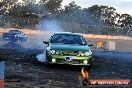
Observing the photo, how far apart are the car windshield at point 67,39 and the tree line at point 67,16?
Result: 44.2 m

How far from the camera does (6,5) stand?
95000 millimetres

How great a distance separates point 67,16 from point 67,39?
75.2m

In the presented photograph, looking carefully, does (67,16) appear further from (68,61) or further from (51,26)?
(68,61)

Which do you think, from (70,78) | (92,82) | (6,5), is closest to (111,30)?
(6,5)

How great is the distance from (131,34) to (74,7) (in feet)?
152

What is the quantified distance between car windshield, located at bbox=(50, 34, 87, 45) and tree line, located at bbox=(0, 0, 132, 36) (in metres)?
44.2

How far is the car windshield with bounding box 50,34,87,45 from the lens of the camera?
650 inches

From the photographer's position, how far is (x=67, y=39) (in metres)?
16.8

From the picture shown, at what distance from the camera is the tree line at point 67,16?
65506 millimetres

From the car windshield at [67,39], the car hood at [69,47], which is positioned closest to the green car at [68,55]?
the car hood at [69,47]

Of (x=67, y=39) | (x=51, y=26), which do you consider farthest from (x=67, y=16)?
(x=67, y=39)

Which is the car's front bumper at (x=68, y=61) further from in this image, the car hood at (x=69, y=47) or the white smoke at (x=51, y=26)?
the white smoke at (x=51, y=26)

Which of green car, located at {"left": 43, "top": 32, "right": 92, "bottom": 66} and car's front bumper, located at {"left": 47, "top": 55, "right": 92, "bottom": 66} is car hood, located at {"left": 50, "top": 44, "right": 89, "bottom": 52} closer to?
green car, located at {"left": 43, "top": 32, "right": 92, "bottom": 66}

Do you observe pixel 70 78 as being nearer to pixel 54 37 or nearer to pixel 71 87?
pixel 71 87
